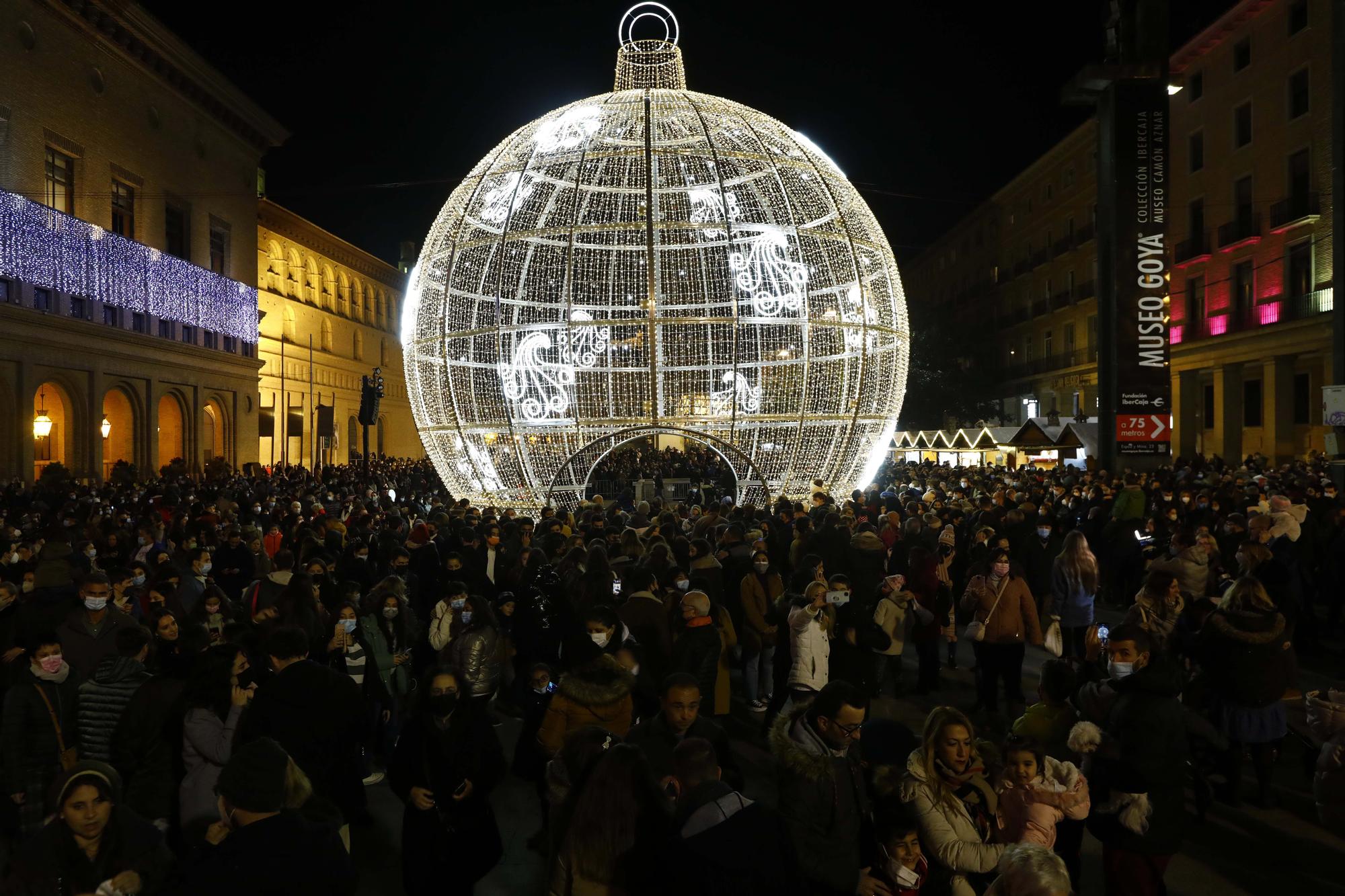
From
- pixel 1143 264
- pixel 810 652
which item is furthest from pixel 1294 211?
pixel 810 652

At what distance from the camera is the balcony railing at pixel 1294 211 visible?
27.8m

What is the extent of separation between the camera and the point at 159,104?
109ft

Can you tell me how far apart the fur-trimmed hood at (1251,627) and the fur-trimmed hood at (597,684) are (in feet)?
11.4

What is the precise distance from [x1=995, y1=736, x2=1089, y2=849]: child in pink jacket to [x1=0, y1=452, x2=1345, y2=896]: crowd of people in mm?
12

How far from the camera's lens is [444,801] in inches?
168

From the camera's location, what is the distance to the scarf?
3.73m

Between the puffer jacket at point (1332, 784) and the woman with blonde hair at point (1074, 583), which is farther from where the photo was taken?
the woman with blonde hair at point (1074, 583)

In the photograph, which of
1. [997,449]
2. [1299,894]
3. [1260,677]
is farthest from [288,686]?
[997,449]

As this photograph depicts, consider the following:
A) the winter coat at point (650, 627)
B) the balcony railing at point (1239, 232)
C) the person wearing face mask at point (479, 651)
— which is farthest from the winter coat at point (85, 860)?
the balcony railing at point (1239, 232)

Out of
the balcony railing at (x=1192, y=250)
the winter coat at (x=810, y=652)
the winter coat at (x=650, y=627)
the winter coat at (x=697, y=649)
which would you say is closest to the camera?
the winter coat at (x=697, y=649)

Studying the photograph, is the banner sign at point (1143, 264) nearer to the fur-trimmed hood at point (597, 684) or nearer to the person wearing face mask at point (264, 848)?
the fur-trimmed hood at point (597, 684)

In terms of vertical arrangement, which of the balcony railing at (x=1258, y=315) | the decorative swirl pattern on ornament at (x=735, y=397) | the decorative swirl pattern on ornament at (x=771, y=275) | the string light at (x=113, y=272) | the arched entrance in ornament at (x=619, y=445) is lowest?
the arched entrance in ornament at (x=619, y=445)

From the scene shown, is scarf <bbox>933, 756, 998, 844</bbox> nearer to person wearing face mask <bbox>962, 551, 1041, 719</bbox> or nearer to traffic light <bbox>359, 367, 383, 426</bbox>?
person wearing face mask <bbox>962, 551, 1041, 719</bbox>

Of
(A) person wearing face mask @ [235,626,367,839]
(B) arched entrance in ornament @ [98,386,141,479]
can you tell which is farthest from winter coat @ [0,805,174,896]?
(B) arched entrance in ornament @ [98,386,141,479]
